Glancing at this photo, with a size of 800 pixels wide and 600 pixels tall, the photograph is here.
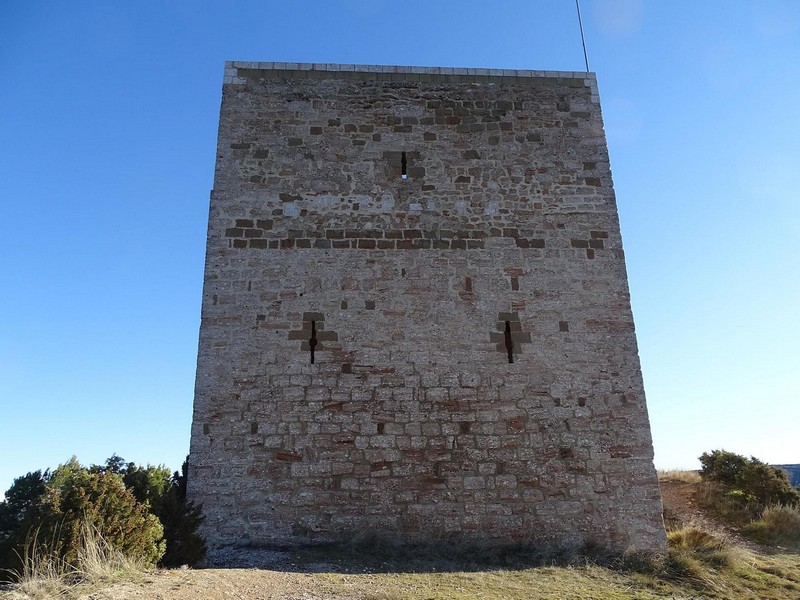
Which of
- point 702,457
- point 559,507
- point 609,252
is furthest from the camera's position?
point 702,457

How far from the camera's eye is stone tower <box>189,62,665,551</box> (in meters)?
6.89

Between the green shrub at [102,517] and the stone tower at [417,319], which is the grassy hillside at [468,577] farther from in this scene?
the stone tower at [417,319]

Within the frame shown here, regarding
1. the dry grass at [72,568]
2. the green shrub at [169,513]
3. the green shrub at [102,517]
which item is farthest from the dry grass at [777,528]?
the dry grass at [72,568]

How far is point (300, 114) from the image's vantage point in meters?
8.50

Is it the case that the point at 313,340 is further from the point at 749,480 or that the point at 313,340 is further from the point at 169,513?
the point at 749,480

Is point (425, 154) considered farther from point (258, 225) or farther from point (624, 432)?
point (624, 432)

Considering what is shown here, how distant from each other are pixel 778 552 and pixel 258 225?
8.45m

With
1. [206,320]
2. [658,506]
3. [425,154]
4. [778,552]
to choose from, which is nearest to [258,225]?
[206,320]

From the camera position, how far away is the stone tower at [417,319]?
22.6ft

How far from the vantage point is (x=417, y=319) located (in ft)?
25.0

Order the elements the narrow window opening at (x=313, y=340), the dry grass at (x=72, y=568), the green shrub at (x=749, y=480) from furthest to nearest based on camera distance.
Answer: the green shrub at (x=749, y=480) → the narrow window opening at (x=313, y=340) → the dry grass at (x=72, y=568)

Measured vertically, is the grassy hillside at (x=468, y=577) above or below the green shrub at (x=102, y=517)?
below

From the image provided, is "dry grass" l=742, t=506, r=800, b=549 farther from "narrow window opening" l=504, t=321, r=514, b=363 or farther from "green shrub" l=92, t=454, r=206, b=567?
"green shrub" l=92, t=454, r=206, b=567

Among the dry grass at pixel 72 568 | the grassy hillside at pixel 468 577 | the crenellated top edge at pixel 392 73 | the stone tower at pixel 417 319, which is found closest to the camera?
the dry grass at pixel 72 568
